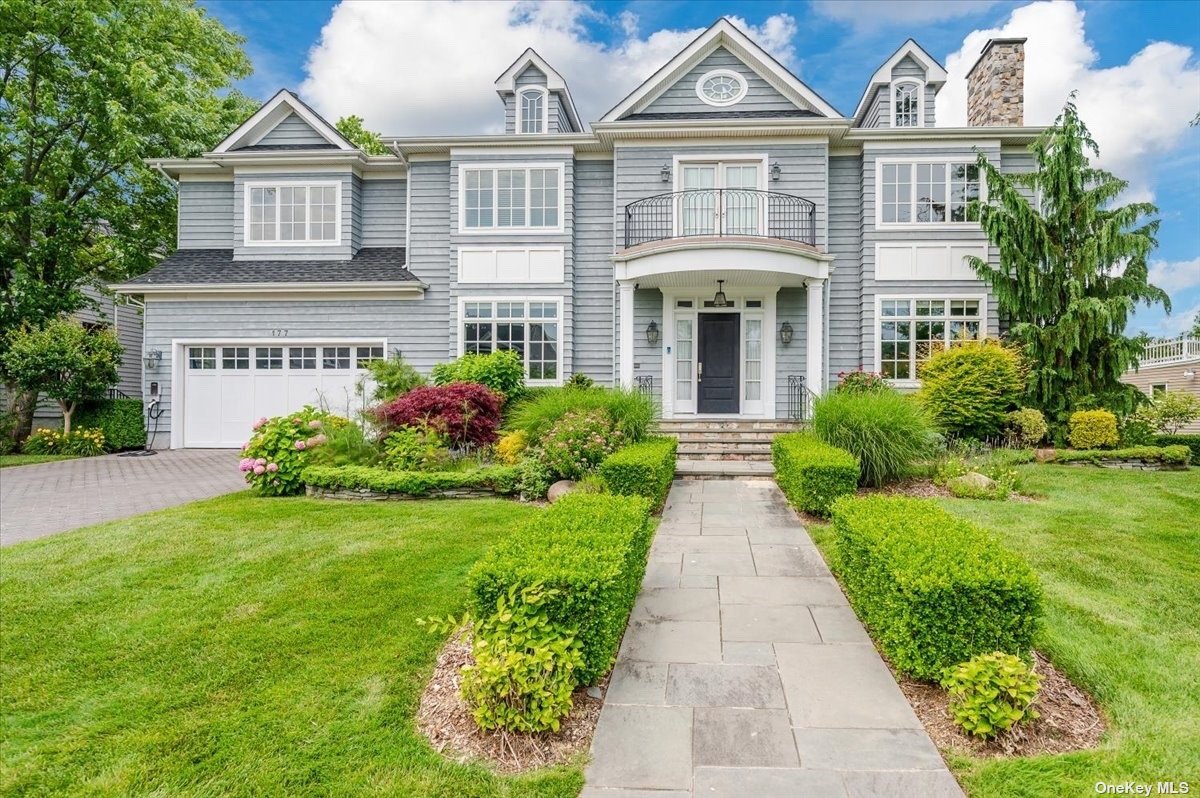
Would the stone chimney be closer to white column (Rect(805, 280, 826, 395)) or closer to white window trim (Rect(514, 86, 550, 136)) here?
white column (Rect(805, 280, 826, 395))

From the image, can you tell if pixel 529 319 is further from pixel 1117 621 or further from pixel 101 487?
pixel 1117 621

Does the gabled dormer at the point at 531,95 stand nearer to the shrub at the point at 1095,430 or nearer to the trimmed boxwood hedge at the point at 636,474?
the trimmed boxwood hedge at the point at 636,474

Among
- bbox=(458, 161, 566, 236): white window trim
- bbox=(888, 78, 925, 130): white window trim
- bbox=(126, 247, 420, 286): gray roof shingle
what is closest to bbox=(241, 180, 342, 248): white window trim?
bbox=(126, 247, 420, 286): gray roof shingle

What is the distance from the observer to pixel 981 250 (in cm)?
1145

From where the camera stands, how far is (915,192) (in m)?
11.6

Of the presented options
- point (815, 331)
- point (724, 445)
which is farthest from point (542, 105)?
point (724, 445)

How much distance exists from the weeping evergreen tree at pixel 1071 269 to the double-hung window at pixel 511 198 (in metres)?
8.19

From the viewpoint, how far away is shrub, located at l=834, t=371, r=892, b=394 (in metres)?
9.69

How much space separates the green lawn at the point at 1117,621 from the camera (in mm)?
2203

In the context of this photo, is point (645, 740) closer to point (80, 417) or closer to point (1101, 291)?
point (1101, 291)

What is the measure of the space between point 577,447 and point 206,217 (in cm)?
1175

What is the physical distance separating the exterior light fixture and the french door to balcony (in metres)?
0.98

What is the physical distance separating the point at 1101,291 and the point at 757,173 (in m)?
6.37

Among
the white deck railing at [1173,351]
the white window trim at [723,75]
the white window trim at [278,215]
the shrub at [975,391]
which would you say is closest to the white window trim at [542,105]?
the white window trim at [723,75]
